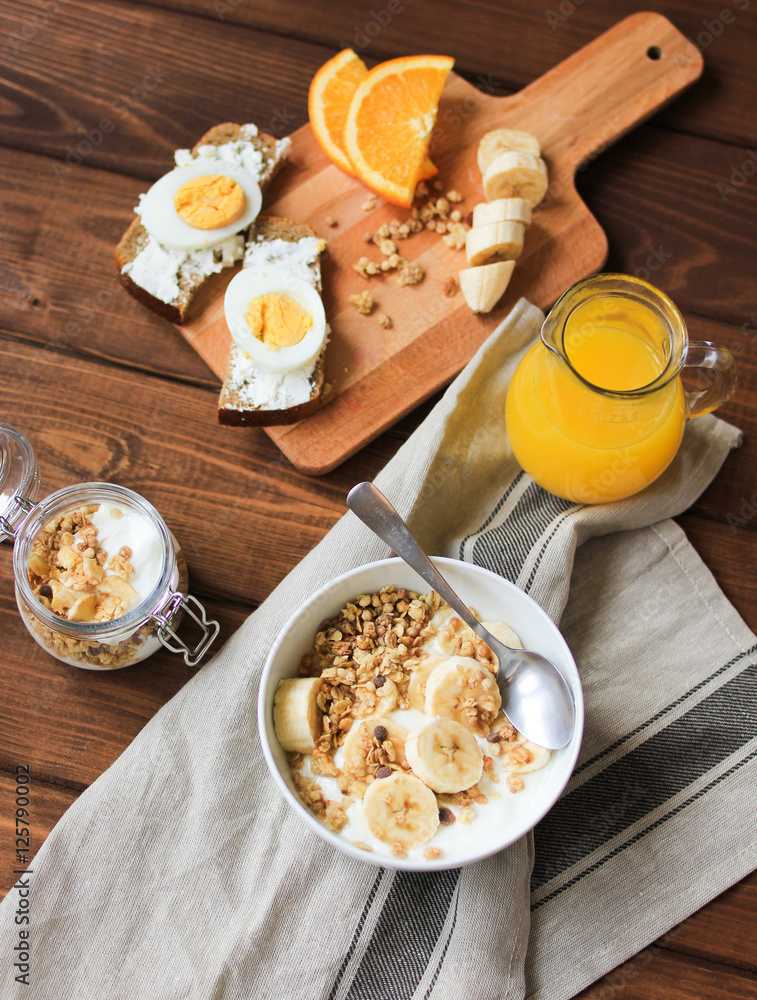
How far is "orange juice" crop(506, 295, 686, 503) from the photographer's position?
4.13 feet

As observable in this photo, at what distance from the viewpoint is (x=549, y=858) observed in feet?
4.53

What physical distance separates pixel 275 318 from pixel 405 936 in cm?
113

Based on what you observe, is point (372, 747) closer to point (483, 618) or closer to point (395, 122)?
point (483, 618)

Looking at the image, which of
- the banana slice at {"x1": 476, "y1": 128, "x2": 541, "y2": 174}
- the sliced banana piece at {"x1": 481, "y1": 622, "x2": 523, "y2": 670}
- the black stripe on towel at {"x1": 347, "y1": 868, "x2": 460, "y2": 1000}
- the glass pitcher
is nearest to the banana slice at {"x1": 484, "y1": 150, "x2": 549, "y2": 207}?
the banana slice at {"x1": 476, "y1": 128, "x2": 541, "y2": 174}

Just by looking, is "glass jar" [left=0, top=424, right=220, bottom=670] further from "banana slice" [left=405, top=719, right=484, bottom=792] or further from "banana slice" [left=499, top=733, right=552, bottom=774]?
"banana slice" [left=499, top=733, right=552, bottom=774]

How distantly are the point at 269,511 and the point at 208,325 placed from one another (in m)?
0.41

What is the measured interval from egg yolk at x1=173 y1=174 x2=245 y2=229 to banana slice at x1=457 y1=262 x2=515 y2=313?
483mm

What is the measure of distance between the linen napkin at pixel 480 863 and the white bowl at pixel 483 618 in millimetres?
132

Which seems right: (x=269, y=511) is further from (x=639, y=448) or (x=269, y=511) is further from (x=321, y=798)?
(x=639, y=448)

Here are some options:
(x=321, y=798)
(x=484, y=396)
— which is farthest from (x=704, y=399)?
(x=321, y=798)

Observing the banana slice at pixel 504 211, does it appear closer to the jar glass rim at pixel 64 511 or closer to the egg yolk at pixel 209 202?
the egg yolk at pixel 209 202

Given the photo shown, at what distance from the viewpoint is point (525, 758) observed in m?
1.20

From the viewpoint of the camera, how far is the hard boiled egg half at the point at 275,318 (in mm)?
1531

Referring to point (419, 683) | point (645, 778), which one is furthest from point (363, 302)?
point (645, 778)
